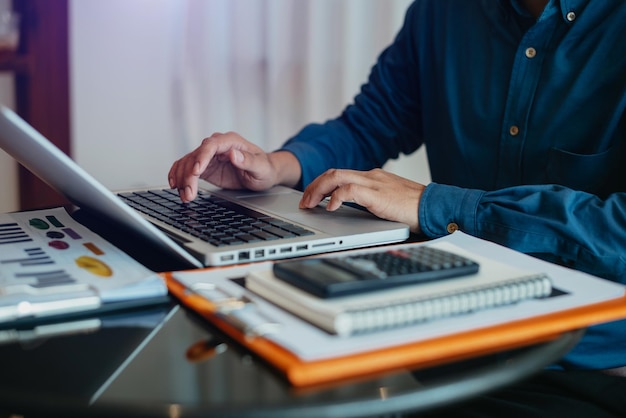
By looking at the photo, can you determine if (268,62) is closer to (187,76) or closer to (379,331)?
(187,76)

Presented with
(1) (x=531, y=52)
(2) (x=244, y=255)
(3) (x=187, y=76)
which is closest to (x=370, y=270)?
(2) (x=244, y=255)

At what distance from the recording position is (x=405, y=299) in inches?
22.0

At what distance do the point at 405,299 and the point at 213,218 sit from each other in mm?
419

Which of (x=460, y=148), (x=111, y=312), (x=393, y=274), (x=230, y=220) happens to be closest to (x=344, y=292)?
(x=393, y=274)

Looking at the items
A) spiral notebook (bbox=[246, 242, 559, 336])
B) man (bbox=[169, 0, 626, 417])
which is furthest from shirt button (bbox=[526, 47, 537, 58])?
spiral notebook (bbox=[246, 242, 559, 336])

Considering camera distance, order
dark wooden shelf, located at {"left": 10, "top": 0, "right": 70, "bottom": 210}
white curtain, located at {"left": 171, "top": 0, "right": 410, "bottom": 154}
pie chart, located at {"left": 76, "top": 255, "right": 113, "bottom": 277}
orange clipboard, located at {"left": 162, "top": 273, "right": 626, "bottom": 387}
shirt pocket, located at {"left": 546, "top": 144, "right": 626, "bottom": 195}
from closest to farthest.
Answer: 1. orange clipboard, located at {"left": 162, "top": 273, "right": 626, "bottom": 387}
2. pie chart, located at {"left": 76, "top": 255, "right": 113, "bottom": 277}
3. shirt pocket, located at {"left": 546, "top": 144, "right": 626, "bottom": 195}
4. white curtain, located at {"left": 171, "top": 0, "right": 410, "bottom": 154}
5. dark wooden shelf, located at {"left": 10, "top": 0, "right": 70, "bottom": 210}

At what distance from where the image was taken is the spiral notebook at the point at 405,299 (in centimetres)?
53

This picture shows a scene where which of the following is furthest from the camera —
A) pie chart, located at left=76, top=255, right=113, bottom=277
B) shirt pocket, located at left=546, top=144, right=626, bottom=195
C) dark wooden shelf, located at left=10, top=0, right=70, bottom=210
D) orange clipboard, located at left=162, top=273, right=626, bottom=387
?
dark wooden shelf, located at left=10, top=0, right=70, bottom=210

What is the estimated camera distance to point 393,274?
590 mm

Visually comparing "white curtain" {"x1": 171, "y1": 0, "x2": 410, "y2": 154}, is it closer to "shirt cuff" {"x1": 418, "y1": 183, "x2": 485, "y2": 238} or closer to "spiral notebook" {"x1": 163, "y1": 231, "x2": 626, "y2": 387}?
"shirt cuff" {"x1": 418, "y1": 183, "x2": 485, "y2": 238}

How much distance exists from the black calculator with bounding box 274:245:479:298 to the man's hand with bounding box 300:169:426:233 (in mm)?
269

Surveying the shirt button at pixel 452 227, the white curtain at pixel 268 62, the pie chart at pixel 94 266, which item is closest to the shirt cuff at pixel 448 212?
the shirt button at pixel 452 227

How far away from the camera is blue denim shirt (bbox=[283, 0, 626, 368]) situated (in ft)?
2.90

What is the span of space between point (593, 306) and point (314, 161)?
70 cm
